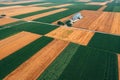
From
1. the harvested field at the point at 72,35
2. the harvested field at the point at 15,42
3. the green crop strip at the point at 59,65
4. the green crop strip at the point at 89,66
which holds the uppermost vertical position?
the harvested field at the point at 15,42

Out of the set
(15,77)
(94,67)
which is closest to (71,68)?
(94,67)

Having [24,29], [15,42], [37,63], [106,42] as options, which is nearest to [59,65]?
[37,63]

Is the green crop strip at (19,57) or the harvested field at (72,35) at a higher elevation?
the green crop strip at (19,57)

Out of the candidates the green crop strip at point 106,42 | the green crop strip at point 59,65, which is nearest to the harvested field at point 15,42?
the green crop strip at point 59,65

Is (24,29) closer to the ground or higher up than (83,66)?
higher up

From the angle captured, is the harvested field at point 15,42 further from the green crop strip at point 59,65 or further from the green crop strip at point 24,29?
the green crop strip at point 59,65

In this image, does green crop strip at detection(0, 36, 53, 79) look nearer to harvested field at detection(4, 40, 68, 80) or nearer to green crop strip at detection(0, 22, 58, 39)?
harvested field at detection(4, 40, 68, 80)

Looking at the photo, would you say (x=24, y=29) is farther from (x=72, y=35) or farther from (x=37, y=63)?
(x=37, y=63)
